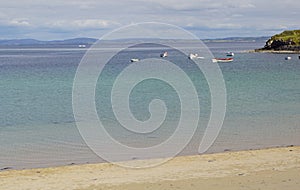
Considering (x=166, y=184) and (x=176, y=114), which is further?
(x=176, y=114)

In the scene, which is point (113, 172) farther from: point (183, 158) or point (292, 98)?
point (292, 98)

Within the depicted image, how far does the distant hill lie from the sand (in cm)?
12033

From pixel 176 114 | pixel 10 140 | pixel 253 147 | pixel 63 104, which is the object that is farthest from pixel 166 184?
pixel 63 104

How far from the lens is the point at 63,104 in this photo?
109 ft

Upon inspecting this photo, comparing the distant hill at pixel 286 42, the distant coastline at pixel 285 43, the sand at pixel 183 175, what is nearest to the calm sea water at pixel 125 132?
the sand at pixel 183 175

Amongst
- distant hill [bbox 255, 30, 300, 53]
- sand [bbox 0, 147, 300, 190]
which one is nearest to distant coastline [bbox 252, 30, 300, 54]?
distant hill [bbox 255, 30, 300, 53]

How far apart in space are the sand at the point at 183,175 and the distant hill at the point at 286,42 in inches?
4737

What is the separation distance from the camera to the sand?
1169cm

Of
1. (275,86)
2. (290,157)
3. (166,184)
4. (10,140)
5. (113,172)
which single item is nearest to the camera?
(166,184)

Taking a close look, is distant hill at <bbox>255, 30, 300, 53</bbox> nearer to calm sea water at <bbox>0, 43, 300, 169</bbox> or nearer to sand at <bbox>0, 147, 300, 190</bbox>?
calm sea water at <bbox>0, 43, 300, 169</bbox>

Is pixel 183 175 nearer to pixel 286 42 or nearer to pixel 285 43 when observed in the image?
pixel 285 43

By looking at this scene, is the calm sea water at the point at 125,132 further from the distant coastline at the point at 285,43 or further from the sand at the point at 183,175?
the distant coastline at the point at 285,43

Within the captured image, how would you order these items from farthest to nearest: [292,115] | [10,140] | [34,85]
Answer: [34,85], [292,115], [10,140]

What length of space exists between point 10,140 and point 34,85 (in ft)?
100
